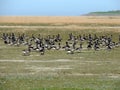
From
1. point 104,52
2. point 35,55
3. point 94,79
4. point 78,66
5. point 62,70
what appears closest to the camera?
point 94,79

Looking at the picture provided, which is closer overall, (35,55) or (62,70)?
(62,70)

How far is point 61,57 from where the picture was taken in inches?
1464

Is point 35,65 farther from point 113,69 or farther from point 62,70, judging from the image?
point 113,69

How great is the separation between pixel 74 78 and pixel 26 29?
40.1 m

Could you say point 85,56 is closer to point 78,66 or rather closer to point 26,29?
point 78,66

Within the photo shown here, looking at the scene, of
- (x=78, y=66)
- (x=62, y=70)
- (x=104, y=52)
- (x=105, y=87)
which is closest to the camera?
(x=105, y=87)

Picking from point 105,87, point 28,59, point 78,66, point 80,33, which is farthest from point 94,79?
point 80,33

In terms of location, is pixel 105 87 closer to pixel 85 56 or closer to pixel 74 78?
pixel 74 78

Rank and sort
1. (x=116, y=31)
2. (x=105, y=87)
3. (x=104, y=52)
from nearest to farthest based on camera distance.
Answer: (x=105, y=87), (x=104, y=52), (x=116, y=31)

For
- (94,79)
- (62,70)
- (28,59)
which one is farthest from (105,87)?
(28,59)

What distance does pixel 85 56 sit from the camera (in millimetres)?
37844

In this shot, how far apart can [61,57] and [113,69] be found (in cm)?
805

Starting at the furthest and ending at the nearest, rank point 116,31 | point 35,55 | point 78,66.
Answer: point 116,31 < point 35,55 < point 78,66

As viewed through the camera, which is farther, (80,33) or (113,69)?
(80,33)
